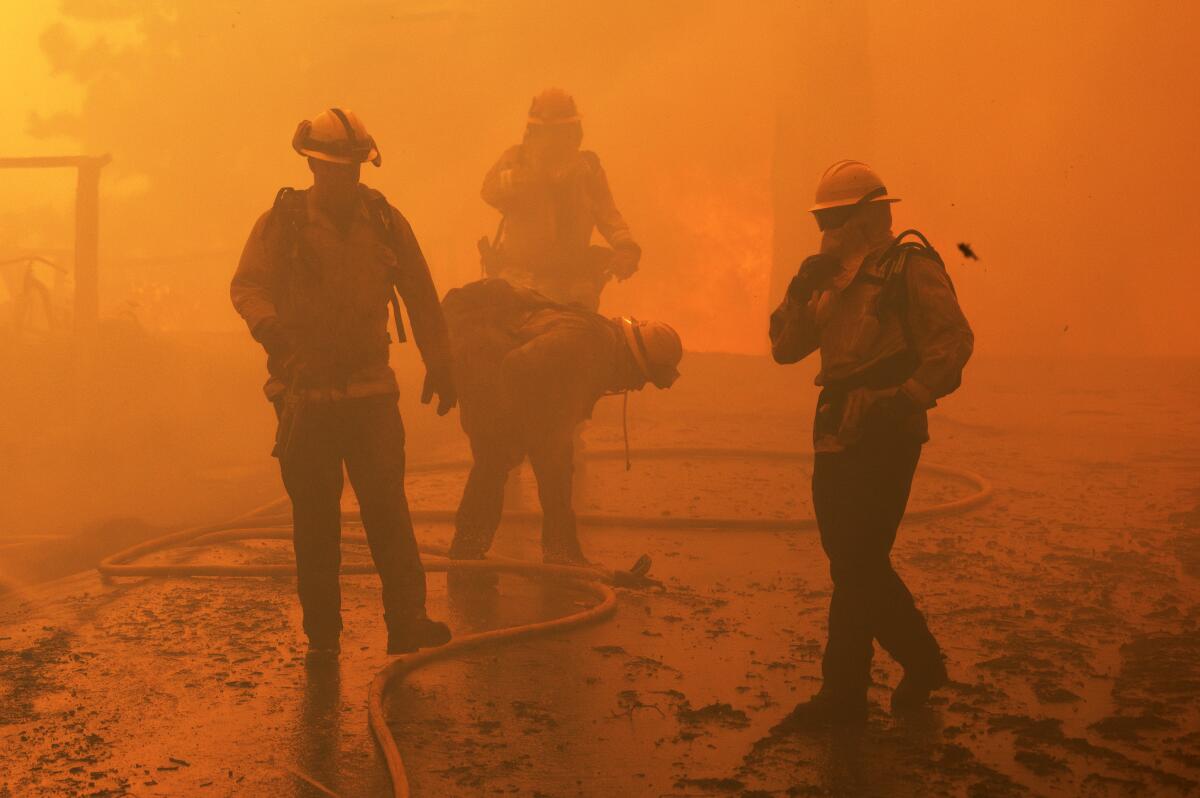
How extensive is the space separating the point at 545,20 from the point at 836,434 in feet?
82.5

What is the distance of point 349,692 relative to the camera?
4.60m

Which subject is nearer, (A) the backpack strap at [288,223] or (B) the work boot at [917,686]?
(B) the work boot at [917,686]

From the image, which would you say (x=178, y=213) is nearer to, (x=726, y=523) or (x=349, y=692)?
(x=726, y=523)

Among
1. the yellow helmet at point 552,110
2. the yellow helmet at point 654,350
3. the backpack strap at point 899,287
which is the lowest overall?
the yellow helmet at point 654,350

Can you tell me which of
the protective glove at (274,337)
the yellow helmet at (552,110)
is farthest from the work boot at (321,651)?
the yellow helmet at (552,110)

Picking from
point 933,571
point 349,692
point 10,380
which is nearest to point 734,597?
point 933,571

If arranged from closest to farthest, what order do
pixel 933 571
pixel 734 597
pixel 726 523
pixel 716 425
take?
pixel 734 597, pixel 933 571, pixel 726 523, pixel 716 425

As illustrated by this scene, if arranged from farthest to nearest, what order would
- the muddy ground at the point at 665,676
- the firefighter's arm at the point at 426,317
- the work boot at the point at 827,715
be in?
1. the firefighter's arm at the point at 426,317
2. the work boot at the point at 827,715
3. the muddy ground at the point at 665,676

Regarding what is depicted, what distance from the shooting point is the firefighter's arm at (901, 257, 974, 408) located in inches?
159

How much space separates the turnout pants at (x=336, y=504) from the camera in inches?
194

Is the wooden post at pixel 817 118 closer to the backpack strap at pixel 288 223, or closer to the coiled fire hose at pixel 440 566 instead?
the coiled fire hose at pixel 440 566

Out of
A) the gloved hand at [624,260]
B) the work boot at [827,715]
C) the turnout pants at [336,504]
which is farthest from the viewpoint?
the gloved hand at [624,260]

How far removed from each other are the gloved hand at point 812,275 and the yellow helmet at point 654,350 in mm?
2170

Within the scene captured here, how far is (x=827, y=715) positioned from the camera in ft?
13.8
